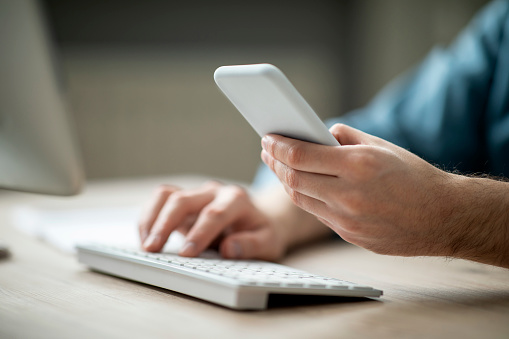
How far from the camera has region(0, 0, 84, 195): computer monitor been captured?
2.11 feet

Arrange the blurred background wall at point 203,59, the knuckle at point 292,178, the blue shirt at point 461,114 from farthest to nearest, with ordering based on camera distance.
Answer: the blurred background wall at point 203,59, the blue shirt at point 461,114, the knuckle at point 292,178

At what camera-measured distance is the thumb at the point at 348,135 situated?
52 cm

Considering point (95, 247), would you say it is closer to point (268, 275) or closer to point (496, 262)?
point (268, 275)

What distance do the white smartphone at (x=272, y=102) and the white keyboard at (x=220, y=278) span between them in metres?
0.13

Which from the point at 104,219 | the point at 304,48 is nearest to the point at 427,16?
the point at 304,48

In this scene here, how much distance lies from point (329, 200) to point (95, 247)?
291mm

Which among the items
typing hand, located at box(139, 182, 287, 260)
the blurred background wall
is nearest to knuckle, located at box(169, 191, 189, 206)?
typing hand, located at box(139, 182, 287, 260)

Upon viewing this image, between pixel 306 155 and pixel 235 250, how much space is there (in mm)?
218

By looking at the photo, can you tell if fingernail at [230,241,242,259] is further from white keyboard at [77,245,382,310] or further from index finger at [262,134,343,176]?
index finger at [262,134,343,176]

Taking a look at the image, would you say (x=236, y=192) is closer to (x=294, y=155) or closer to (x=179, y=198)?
(x=179, y=198)

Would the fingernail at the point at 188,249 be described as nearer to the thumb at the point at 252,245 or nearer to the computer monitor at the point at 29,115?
the thumb at the point at 252,245

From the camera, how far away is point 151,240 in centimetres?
63

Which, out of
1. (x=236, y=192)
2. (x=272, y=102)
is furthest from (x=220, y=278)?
(x=236, y=192)

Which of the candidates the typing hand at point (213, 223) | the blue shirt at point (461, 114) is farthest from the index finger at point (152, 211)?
the blue shirt at point (461, 114)
